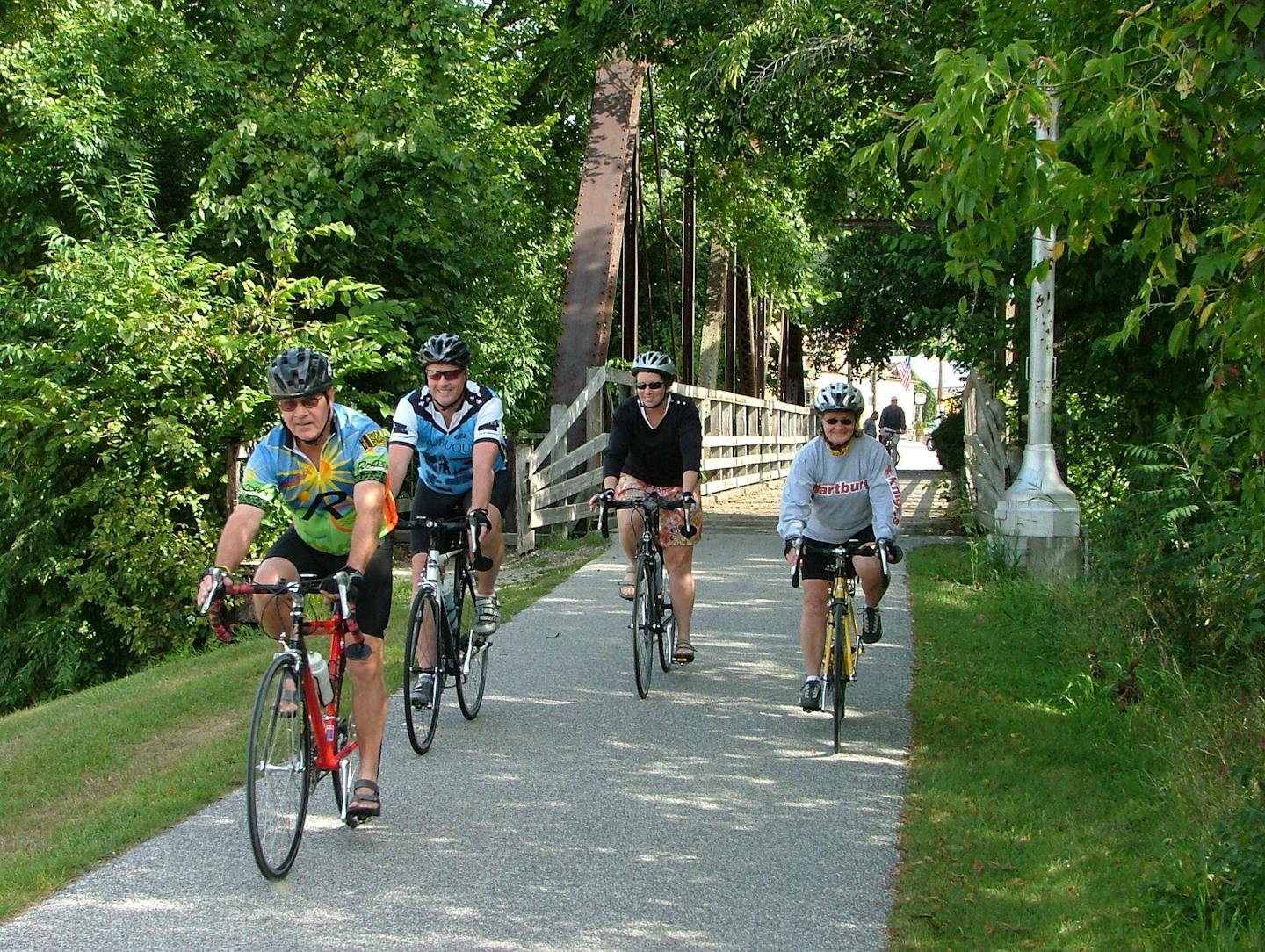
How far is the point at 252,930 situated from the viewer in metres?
4.68

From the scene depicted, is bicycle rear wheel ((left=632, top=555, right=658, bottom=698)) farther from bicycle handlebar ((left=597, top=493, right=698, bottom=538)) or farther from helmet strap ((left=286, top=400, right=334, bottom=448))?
helmet strap ((left=286, top=400, right=334, bottom=448))

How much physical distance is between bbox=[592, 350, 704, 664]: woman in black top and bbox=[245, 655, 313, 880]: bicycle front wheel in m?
3.59

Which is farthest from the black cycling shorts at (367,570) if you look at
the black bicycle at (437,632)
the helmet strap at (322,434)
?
the black bicycle at (437,632)

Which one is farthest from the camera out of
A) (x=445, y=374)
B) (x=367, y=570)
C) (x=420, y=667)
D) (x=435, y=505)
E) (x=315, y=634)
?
(x=435, y=505)

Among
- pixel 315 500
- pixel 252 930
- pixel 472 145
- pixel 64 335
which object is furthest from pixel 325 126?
pixel 252 930

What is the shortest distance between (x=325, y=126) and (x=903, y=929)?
11.8 meters

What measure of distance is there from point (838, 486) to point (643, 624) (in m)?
1.61

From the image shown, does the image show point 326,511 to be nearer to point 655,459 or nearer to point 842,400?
point 842,400

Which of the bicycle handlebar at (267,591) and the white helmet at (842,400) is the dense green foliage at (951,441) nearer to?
the white helmet at (842,400)

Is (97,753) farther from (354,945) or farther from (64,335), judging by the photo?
(64,335)

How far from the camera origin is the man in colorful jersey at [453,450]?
283 inches

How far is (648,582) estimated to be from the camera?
8.56m

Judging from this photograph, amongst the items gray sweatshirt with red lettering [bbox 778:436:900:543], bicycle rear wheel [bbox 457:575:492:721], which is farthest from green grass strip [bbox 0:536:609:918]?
gray sweatshirt with red lettering [bbox 778:436:900:543]

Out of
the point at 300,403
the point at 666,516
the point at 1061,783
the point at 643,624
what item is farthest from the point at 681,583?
the point at 300,403
